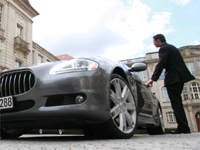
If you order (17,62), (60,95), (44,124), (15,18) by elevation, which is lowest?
(44,124)

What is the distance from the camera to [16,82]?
2170 millimetres

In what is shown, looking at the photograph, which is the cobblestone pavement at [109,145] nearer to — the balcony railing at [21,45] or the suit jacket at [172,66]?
the suit jacket at [172,66]

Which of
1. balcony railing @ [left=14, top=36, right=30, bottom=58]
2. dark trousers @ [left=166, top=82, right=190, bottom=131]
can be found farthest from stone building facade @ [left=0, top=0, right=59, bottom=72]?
dark trousers @ [left=166, top=82, right=190, bottom=131]

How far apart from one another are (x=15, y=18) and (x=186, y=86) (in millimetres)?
26019

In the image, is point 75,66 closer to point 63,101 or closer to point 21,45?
point 63,101

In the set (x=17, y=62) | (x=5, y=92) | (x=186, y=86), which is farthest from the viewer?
(x=186, y=86)

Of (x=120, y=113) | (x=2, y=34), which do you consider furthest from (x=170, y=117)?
(x=120, y=113)

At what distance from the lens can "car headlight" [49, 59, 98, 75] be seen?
2041mm

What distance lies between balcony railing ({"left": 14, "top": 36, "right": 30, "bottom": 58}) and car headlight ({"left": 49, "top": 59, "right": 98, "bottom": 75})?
17369 mm

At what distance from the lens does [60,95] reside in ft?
6.37

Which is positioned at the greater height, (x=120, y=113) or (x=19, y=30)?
(x=19, y=30)

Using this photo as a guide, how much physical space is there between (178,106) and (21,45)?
17.4 meters

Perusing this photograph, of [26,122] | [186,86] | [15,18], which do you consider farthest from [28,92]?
[186,86]

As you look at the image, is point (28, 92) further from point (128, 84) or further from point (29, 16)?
point (29, 16)
